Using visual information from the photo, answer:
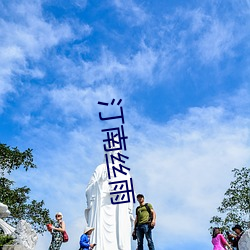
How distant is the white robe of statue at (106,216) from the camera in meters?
13.2

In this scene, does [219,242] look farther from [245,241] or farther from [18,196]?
[18,196]

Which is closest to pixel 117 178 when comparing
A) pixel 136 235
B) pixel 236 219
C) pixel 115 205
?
pixel 115 205

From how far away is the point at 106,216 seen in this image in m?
13.6

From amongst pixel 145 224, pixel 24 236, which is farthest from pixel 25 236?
pixel 145 224

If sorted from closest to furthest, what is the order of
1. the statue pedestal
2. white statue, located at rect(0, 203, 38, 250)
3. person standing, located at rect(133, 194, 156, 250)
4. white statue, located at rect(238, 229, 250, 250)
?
white statue, located at rect(238, 229, 250, 250)
person standing, located at rect(133, 194, 156, 250)
the statue pedestal
white statue, located at rect(0, 203, 38, 250)

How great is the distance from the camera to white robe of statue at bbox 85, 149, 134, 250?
1323cm

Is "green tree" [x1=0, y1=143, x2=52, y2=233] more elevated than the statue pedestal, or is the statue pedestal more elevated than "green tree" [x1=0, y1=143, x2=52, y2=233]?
"green tree" [x1=0, y1=143, x2=52, y2=233]

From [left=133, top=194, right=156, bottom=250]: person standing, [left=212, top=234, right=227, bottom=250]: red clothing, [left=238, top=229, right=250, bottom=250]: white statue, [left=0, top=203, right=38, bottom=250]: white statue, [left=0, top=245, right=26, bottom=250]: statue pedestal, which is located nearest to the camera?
[left=238, top=229, right=250, bottom=250]: white statue

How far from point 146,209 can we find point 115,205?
3843 millimetres

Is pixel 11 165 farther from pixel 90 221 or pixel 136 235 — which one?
pixel 136 235

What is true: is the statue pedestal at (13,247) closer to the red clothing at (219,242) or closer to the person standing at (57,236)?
the person standing at (57,236)

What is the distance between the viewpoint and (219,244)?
9711 millimetres

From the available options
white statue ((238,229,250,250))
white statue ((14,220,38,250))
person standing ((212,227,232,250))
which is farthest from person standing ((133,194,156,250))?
white statue ((14,220,38,250))

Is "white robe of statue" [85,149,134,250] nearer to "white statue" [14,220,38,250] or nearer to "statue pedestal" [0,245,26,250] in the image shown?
"white statue" [14,220,38,250]
